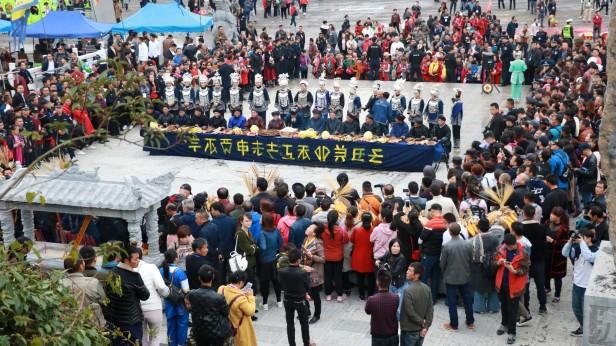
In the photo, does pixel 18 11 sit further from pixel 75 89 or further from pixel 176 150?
pixel 75 89

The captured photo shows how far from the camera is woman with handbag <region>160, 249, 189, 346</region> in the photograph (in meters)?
10.5

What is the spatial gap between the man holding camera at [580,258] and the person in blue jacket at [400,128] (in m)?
8.97

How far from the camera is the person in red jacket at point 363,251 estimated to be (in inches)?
489

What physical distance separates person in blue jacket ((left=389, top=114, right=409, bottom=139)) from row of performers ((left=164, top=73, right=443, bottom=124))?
995 millimetres

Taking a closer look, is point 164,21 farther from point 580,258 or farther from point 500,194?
point 580,258

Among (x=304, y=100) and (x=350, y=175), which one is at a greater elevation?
(x=304, y=100)

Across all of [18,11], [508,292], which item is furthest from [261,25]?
[508,292]

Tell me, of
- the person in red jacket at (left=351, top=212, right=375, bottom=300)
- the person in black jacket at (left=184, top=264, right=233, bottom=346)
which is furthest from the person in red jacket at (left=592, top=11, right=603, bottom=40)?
the person in black jacket at (left=184, top=264, right=233, bottom=346)

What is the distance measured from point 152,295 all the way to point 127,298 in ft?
1.29

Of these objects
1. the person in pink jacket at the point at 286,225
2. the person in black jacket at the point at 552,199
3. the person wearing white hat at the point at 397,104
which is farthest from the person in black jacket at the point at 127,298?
the person wearing white hat at the point at 397,104

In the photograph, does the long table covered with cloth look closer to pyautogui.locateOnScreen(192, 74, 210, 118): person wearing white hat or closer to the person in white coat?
pyautogui.locateOnScreen(192, 74, 210, 118): person wearing white hat

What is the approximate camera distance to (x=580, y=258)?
36.5ft

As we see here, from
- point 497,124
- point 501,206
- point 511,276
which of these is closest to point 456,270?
point 511,276

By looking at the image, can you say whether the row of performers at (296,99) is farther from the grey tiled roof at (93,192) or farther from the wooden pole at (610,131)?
the wooden pole at (610,131)
